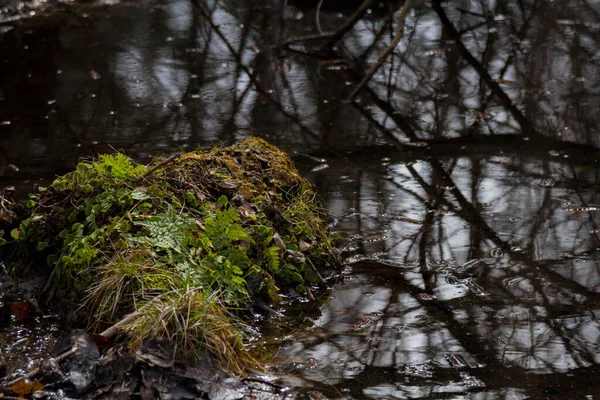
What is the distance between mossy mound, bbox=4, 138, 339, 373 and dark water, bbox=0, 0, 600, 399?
0.39 m

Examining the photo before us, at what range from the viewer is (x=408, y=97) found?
28.0ft

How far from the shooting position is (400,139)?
7.47 meters

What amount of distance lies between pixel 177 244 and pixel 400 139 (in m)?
3.36

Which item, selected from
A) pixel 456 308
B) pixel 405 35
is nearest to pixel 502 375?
pixel 456 308

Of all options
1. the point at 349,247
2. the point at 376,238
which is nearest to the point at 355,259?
the point at 349,247

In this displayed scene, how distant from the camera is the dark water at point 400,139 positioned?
420 centimetres

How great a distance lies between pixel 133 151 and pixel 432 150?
105 inches

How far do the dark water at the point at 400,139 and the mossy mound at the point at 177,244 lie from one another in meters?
0.39

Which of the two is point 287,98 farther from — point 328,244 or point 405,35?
point 328,244

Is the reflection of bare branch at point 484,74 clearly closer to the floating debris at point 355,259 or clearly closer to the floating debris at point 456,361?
the floating debris at point 355,259

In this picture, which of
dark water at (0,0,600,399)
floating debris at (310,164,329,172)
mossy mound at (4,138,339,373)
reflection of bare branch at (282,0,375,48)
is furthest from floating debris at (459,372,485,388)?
reflection of bare branch at (282,0,375,48)

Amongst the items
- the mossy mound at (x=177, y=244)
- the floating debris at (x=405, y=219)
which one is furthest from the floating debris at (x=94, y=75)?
the floating debris at (x=405, y=219)

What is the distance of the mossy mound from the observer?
4.01m

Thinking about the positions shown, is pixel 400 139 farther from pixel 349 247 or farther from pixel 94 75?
pixel 94 75
